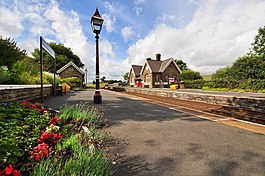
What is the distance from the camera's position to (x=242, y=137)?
3523 millimetres

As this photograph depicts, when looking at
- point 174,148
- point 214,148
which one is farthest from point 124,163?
point 214,148

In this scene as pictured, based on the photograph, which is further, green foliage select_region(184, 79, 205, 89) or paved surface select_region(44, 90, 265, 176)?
green foliage select_region(184, 79, 205, 89)

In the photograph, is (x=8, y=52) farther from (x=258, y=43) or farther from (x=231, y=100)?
(x=258, y=43)

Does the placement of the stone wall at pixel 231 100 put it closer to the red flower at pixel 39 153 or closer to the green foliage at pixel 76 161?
the green foliage at pixel 76 161

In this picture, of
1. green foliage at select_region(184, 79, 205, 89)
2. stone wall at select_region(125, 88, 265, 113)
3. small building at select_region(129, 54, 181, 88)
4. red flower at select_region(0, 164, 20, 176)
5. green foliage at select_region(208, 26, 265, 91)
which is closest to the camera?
red flower at select_region(0, 164, 20, 176)

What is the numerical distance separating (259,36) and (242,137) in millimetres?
41737

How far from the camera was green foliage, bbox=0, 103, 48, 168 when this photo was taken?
1811mm

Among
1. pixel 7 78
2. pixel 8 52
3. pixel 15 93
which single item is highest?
pixel 8 52

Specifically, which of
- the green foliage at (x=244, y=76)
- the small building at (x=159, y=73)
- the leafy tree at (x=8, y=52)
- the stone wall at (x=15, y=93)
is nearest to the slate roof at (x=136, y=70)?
the small building at (x=159, y=73)

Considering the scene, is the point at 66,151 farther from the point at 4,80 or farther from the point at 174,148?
the point at 4,80

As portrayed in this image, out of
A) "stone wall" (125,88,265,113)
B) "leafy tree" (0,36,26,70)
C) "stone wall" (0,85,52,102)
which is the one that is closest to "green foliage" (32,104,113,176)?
"stone wall" (0,85,52,102)

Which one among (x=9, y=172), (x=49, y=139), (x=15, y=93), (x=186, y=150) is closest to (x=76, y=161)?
(x=9, y=172)

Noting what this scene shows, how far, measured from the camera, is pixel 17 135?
2320mm

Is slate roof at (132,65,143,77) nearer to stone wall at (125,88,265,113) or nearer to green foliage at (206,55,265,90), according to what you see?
green foliage at (206,55,265,90)
